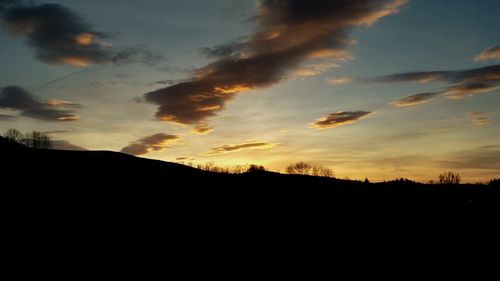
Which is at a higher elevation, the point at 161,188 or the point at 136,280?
the point at 161,188

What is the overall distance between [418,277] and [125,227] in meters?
11.8

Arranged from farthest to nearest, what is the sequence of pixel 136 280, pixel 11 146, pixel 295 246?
pixel 11 146 < pixel 295 246 < pixel 136 280

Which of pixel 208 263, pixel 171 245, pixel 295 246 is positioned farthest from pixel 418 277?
pixel 171 245

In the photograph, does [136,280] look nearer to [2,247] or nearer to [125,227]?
[125,227]

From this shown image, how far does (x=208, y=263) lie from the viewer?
1446cm

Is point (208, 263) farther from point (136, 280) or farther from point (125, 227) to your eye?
point (125, 227)

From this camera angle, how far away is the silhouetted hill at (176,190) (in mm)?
17156

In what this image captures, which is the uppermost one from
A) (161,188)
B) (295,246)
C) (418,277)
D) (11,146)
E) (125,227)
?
(11,146)

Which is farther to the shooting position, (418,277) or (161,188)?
(161,188)

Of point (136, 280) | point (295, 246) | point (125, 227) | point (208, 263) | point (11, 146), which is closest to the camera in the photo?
point (136, 280)

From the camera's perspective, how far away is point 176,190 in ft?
66.2

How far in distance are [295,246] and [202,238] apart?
4074 mm

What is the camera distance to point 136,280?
41.9 ft

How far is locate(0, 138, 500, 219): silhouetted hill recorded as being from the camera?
1716cm
